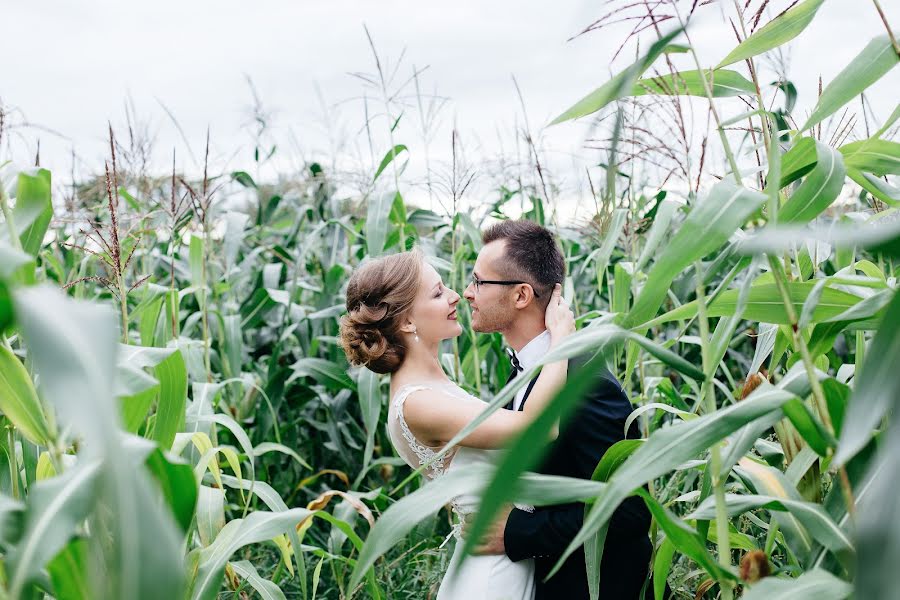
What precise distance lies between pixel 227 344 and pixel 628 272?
1873mm

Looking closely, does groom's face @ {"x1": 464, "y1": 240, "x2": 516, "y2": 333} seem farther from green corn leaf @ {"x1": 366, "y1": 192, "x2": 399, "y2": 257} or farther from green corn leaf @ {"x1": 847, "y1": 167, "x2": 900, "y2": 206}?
green corn leaf @ {"x1": 847, "y1": 167, "x2": 900, "y2": 206}

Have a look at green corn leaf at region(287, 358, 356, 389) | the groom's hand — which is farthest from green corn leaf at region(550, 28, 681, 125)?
green corn leaf at region(287, 358, 356, 389)

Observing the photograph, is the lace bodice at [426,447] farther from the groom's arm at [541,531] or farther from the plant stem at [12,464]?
the plant stem at [12,464]

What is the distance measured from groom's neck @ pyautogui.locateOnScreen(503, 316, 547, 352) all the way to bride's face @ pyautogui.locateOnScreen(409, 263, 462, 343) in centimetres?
18

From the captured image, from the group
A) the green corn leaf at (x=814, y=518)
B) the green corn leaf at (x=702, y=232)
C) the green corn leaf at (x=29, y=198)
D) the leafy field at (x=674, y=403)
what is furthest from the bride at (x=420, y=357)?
the green corn leaf at (x=29, y=198)

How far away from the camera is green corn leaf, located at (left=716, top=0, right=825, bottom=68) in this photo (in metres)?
1.18

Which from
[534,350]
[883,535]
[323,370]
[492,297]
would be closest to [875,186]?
[883,535]

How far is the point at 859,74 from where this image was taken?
1147 millimetres

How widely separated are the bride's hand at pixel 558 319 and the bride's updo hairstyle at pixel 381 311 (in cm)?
40

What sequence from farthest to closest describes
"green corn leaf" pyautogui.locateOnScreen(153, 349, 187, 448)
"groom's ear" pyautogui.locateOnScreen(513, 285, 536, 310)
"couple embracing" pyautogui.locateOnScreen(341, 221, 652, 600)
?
1. "groom's ear" pyautogui.locateOnScreen(513, 285, 536, 310)
2. "couple embracing" pyautogui.locateOnScreen(341, 221, 652, 600)
3. "green corn leaf" pyautogui.locateOnScreen(153, 349, 187, 448)

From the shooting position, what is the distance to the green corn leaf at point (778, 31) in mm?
1179

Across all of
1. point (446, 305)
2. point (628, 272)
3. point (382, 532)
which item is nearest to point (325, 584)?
point (446, 305)

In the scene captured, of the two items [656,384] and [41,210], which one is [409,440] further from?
[41,210]

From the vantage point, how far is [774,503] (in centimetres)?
111
